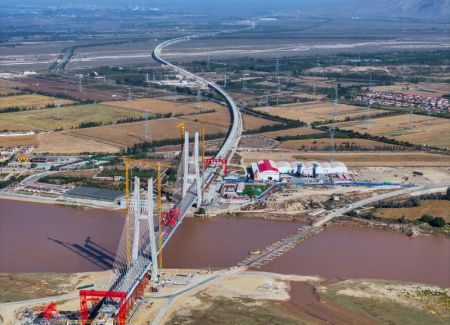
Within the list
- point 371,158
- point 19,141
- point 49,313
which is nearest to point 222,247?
point 49,313

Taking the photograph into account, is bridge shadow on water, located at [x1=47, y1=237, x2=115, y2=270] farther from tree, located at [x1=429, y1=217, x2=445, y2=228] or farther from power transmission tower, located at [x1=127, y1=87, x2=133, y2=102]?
power transmission tower, located at [x1=127, y1=87, x2=133, y2=102]

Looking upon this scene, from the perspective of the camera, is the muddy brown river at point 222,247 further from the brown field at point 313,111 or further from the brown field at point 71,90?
the brown field at point 71,90

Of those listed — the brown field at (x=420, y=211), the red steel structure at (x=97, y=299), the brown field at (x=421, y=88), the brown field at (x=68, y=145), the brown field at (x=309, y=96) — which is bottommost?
the brown field at (x=420, y=211)

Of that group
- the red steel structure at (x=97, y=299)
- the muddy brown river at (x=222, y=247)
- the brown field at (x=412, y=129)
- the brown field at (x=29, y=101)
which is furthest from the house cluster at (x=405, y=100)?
the red steel structure at (x=97, y=299)

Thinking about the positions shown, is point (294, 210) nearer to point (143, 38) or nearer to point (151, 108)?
point (151, 108)

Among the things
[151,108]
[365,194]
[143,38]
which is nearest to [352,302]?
[365,194]

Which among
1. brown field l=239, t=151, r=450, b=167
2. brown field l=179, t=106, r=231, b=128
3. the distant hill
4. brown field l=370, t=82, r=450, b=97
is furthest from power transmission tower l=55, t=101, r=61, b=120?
the distant hill

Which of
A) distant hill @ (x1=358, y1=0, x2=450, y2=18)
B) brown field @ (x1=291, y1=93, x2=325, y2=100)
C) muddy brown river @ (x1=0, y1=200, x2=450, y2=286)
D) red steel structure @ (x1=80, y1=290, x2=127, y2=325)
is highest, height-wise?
distant hill @ (x1=358, y1=0, x2=450, y2=18)

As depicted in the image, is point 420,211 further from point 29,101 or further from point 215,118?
point 29,101
